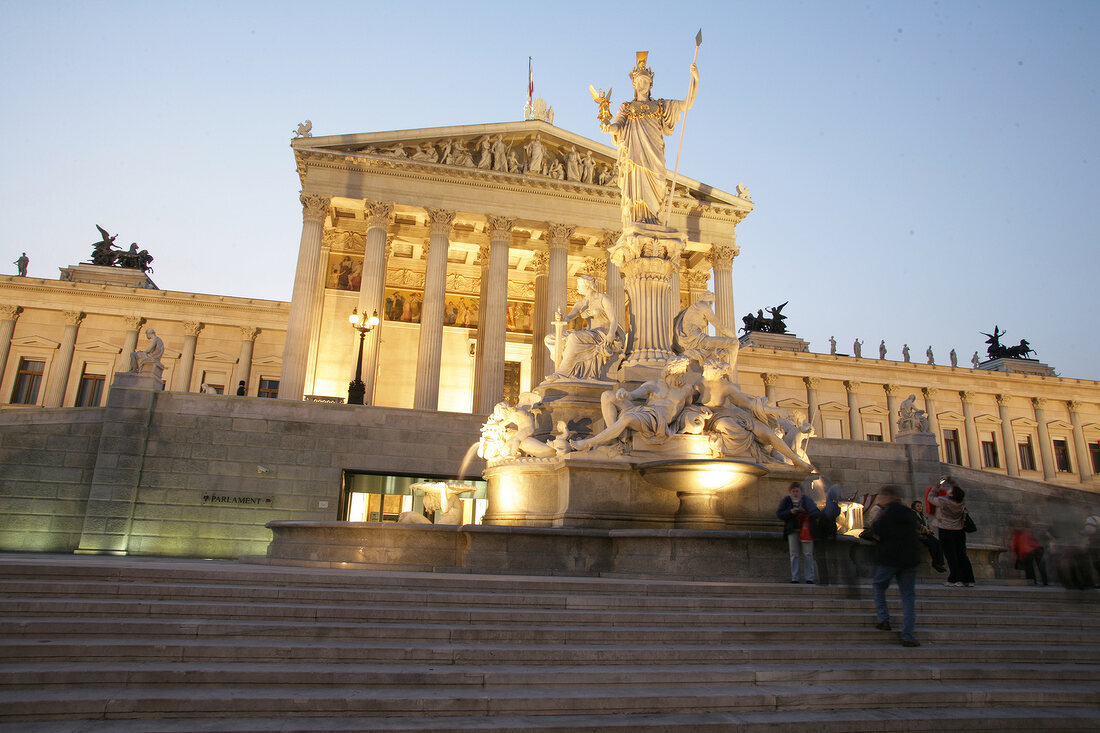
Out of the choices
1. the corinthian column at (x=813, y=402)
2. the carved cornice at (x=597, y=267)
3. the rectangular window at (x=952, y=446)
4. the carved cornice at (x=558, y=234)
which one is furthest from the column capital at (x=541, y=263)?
the rectangular window at (x=952, y=446)

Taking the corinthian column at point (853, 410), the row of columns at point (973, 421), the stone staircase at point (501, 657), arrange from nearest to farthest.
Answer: the stone staircase at point (501, 657), the corinthian column at point (853, 410), the row of columns at point (973, 421)

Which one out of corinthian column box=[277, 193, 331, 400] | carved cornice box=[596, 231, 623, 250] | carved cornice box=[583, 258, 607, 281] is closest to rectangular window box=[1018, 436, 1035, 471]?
carved cornice box=[583, 258, 607, 281]

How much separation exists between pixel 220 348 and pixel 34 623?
43.6 meters

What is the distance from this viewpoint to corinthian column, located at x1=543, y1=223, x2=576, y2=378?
33031 mm

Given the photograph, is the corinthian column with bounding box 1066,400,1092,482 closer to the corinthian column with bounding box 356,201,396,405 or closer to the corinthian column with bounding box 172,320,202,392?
the corinthian column with bounding box 356,201,396,405

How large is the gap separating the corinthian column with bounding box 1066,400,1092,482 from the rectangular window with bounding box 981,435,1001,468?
6116 mm

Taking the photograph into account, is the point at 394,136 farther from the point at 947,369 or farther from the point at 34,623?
the point at 947,369

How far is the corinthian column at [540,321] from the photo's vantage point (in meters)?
34.0

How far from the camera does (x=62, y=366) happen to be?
140ft

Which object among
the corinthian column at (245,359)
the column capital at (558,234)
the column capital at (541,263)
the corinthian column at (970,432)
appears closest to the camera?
the column capital at (558,234)

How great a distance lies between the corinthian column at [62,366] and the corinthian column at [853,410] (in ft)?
159

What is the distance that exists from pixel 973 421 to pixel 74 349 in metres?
57.8

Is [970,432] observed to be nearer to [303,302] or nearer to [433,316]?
[433,316]

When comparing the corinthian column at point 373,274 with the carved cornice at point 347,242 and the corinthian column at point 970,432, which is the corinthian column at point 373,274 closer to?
the carved cornice at point 347,242
